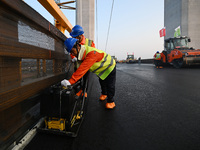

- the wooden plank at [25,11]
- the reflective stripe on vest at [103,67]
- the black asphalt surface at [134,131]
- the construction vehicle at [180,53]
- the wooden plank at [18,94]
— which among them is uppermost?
the construction vehicle at [180,53]

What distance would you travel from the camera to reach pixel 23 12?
1139mm

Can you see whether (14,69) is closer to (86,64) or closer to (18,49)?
(18,49)

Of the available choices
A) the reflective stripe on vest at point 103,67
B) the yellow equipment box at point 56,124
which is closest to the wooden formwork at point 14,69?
the yellow equipment box at point 56,124

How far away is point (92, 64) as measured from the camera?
1.71 metres

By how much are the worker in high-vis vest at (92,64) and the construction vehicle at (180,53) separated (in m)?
9.50

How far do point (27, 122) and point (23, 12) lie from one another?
1.17 m

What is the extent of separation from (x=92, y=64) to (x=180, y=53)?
32.9ft

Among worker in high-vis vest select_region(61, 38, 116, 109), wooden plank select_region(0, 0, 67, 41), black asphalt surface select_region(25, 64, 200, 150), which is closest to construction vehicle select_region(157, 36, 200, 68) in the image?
black asphalt surface select_region(25, 64, 200, 150)

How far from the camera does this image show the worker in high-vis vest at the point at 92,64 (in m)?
1.60

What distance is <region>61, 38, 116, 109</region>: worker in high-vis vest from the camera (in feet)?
5.24

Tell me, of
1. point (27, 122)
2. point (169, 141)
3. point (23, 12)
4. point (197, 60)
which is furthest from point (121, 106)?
point (197, 60)

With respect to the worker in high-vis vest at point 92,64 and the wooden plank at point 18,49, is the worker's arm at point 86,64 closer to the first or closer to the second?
the worker in high-vis vest at point 92,64

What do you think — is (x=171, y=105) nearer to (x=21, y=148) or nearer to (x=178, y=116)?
(x=178, y=116)

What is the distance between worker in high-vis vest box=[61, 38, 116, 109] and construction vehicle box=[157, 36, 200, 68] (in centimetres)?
950
